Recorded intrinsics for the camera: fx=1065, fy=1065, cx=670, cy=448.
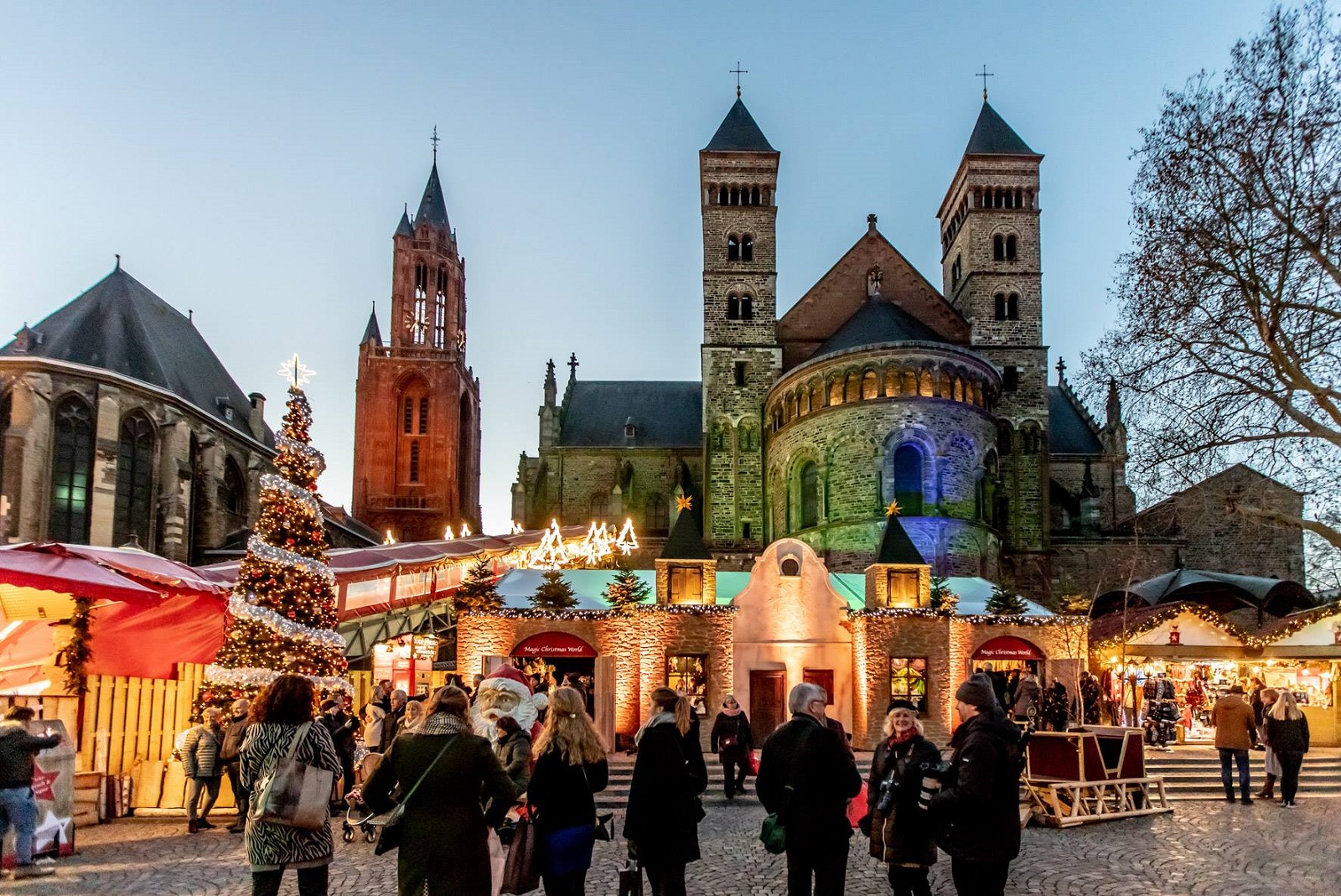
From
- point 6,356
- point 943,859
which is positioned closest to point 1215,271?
point 943,859

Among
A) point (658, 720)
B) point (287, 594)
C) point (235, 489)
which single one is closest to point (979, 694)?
point (658, 720)

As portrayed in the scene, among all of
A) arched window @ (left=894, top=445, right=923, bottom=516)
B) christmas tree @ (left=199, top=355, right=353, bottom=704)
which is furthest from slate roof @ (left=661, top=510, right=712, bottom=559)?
arched window @ (left=894, top=445, right=923, bottom=516)

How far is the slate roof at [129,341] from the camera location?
119 feet

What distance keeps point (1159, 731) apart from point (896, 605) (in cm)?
569

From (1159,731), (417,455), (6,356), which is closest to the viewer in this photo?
(1159,731)

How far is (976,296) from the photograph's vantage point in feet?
142

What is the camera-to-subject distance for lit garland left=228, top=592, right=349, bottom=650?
44.4 feet

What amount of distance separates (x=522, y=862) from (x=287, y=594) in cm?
917

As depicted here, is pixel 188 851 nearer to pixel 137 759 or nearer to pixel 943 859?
pixel 137 759

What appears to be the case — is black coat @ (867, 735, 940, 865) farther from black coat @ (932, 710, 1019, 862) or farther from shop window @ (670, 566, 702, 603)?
shop window @ (670, 566, 702, 603)

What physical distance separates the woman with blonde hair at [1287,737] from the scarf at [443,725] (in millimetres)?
13037

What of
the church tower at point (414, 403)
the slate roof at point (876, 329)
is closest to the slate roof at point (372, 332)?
the church tower at point (414, 403)

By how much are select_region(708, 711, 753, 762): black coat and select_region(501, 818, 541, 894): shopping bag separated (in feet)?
30.2

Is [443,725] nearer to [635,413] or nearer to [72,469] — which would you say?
[72,469]
